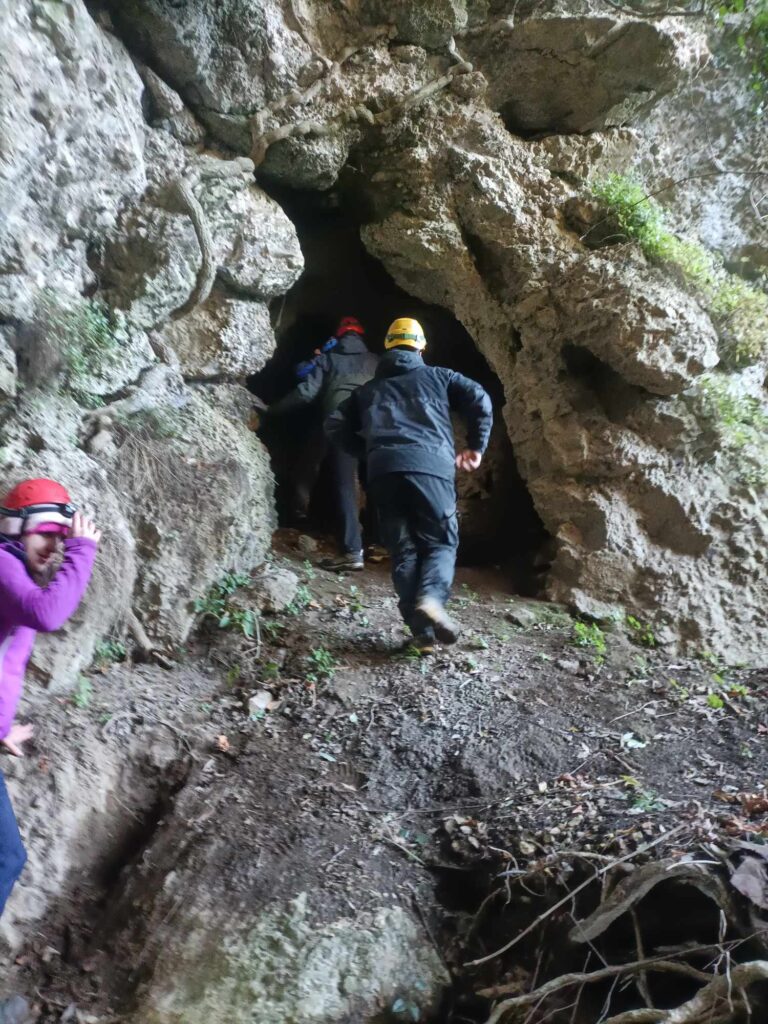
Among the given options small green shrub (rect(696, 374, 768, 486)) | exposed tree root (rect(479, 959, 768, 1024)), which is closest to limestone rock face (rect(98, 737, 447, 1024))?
exposed tree root (rect(479, 959, 768, 1024))

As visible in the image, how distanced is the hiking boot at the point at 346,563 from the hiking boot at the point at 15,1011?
340 centimetres

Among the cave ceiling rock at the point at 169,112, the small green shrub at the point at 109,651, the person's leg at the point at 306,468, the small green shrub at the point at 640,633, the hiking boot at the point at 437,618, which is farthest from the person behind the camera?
the person's leg at the point at 306,468

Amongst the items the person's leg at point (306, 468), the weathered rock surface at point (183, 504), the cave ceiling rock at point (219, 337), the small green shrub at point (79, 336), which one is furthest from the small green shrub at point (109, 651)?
the person's leg at point (306, 468)

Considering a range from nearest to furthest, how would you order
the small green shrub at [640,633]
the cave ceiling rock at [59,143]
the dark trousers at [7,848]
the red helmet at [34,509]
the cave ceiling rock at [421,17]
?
the dark trousers at [7,848] → the red helmet at [34,509] → the cave ceiling rock at [59,143] → the small green shrub at [640,633] → the cave ceiling rock at [421,17]

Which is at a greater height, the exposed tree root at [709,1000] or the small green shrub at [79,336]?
the small green shrub at [79,336]

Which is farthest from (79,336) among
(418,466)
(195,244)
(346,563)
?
(346,563)

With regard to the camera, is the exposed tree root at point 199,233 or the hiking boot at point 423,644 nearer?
the hiking boot at point 423,644

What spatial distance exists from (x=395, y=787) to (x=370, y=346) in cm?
528

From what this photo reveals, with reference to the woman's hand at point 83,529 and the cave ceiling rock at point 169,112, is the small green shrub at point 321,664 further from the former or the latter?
the cave ceiling rock at point 169,112

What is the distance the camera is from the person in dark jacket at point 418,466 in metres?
4.23

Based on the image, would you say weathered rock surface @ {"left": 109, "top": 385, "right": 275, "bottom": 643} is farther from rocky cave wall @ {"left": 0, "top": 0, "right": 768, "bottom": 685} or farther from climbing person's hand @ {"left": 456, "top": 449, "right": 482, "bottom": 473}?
climbing person's hand @ {"left": 456, "top": 449, "right": 482, "bottom": 473}

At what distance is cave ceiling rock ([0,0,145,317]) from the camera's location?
12.0ft

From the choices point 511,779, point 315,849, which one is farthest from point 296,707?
point 511,779

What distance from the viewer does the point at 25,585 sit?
2.82 m
